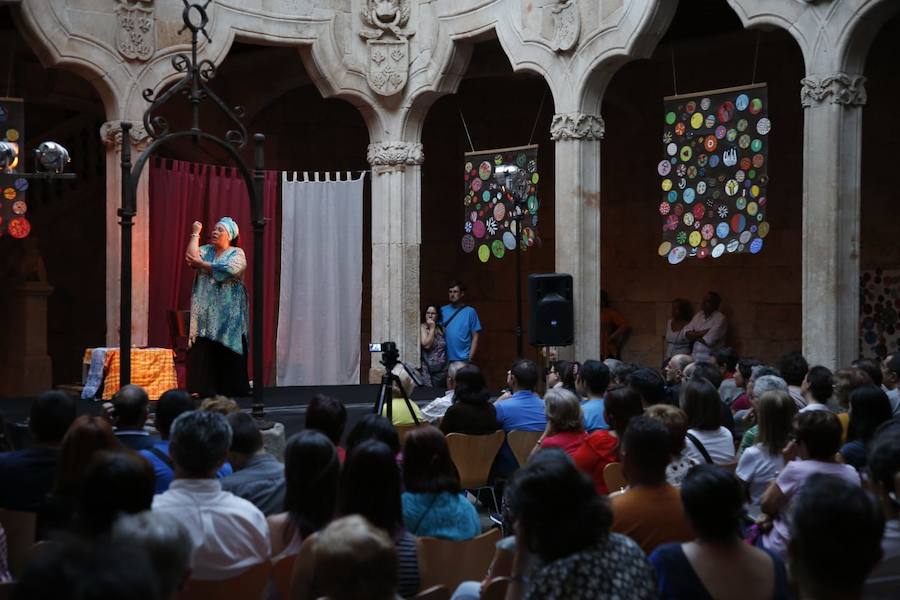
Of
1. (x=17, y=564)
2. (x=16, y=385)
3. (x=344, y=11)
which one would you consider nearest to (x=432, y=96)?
(x=344, y=11)

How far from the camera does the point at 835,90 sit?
330 inches

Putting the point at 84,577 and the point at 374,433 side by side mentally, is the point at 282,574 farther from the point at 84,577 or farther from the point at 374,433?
the point at 84,577

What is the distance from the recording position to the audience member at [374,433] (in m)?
3.97

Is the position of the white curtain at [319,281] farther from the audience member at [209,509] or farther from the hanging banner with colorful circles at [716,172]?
the audience member at [209,509]

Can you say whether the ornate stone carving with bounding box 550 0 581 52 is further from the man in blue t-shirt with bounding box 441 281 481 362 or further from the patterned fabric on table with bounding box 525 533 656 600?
the patterned fabric on table with bounding box 525 533 656 600

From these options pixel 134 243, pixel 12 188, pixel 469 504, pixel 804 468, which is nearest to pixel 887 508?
pixel 804 468

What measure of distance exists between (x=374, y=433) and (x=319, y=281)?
7620 mm

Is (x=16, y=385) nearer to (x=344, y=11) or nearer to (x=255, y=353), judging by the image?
(x=344, y=11)

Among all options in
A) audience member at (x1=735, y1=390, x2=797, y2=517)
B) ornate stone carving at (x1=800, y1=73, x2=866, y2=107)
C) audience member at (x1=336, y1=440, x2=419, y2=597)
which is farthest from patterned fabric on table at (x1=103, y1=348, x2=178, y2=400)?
audience member at (x1=336, y1=440, x2=419, y2=597)

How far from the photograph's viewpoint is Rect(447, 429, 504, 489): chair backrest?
18.9 ft

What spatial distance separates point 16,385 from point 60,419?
370 inches

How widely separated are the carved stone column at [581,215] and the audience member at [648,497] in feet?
22.6

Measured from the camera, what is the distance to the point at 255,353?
7098 mm

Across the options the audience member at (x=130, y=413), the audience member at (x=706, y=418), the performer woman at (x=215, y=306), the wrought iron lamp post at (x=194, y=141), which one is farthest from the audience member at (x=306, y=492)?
the performer woman at (x=215, y=306)
